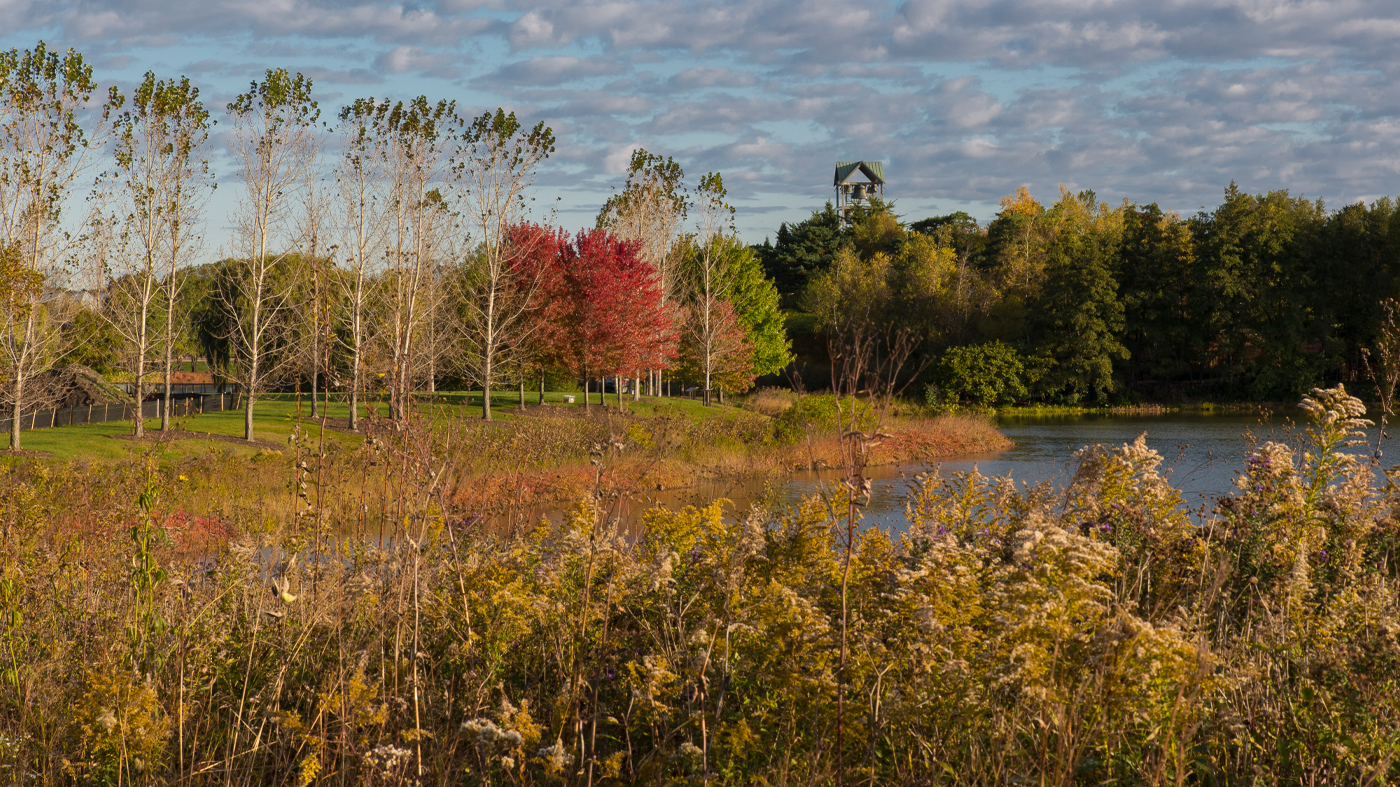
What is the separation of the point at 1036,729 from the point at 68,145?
65.2ft

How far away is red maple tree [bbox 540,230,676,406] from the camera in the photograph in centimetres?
2792

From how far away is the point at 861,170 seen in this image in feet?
393

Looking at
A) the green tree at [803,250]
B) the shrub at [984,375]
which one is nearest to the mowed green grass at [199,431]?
the shrub at [984,375]

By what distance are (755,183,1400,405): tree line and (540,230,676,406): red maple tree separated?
19239 millimetres

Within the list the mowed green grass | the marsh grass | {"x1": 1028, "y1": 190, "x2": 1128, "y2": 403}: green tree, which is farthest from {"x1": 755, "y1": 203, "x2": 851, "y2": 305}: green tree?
the marsh grass

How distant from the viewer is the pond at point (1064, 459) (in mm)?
12922

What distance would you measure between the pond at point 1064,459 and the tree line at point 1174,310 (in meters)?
5.52

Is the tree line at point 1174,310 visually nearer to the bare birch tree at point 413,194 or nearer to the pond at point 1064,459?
the pond at point 1064,459

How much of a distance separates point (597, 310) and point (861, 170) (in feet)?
322

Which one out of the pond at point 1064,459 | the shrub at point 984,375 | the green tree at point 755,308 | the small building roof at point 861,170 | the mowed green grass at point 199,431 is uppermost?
the small building roof at point 861,170

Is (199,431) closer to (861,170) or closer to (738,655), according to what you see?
(738,655)

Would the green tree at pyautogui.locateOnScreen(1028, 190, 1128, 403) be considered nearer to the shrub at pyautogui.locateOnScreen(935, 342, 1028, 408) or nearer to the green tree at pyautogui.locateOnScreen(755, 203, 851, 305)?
the shrub at pyautogui.locateOnScreen(935, 342, 1028, 408)

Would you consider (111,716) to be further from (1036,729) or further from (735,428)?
(735,428)

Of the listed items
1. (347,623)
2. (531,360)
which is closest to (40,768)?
(347,623)
